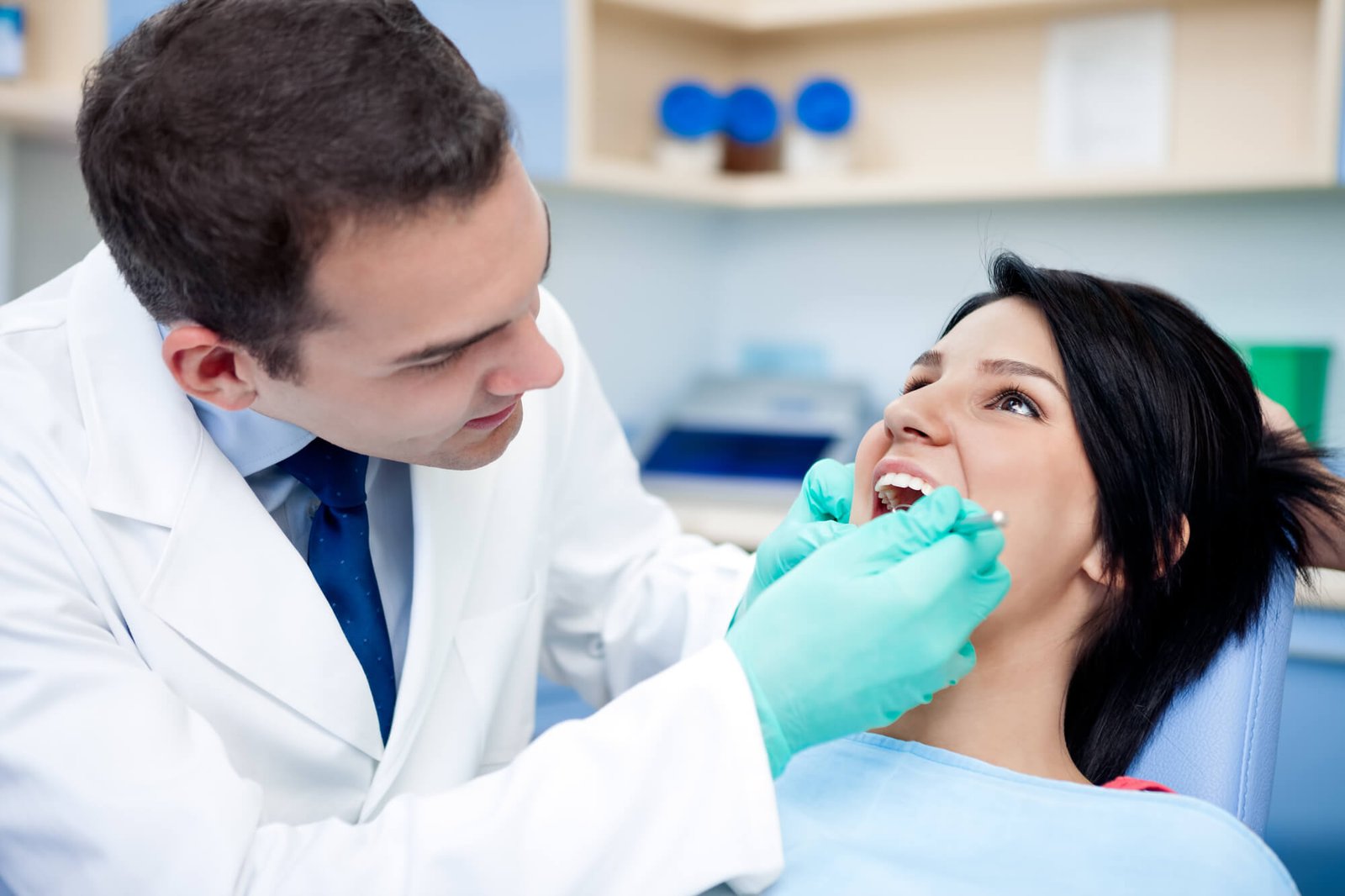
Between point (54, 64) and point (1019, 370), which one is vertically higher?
point (54, 64)

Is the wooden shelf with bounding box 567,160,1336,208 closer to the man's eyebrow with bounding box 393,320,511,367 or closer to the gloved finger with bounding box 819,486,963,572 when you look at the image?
the man's eyebrow with bounding box 393,320,511,367

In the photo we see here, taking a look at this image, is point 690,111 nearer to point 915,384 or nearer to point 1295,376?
point 1295,376

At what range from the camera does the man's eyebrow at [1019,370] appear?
120cm

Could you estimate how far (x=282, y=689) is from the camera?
1143mm

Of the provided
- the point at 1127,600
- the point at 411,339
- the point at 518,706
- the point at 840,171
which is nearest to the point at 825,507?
the point at 1127,600

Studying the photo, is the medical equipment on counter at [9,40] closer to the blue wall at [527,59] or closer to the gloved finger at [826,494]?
the blue wall at [527,59]

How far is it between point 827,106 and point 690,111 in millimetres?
318

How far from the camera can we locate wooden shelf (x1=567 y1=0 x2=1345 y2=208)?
2367 millimetres

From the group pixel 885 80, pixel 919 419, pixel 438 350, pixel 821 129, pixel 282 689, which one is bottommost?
pixel 282 689

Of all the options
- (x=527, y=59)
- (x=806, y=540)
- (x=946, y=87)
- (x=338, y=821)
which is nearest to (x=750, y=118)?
(x=946, y=87)

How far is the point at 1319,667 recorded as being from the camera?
197 centimetres

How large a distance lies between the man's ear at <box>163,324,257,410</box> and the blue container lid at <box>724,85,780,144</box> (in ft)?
6.37

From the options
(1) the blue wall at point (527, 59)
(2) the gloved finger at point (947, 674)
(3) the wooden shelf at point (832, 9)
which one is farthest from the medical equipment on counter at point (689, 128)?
(2) the gloved finger at point (947, 674)

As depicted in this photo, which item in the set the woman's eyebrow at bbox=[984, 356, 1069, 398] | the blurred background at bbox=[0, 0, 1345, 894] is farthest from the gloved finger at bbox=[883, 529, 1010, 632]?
the blurred background at bbox=[0, 0, 1345, 894]
